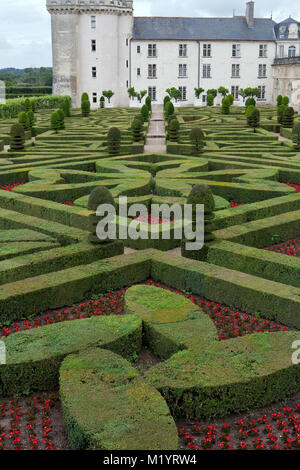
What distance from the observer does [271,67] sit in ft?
181

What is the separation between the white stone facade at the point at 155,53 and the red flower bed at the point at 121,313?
4814 cm

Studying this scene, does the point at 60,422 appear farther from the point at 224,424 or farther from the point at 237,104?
the point at 237,104

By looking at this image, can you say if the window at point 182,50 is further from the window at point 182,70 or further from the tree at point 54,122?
the tree at point 54,122

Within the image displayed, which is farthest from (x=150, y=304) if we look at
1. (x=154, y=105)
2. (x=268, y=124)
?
(x=154, y=105)

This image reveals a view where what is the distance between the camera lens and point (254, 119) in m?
26.5

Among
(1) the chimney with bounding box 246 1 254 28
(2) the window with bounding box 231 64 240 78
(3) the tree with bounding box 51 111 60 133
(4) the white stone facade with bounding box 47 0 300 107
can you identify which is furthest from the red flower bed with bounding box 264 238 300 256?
(1) the chimney with bounding box 246 1 254 28

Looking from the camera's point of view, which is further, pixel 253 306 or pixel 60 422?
pixel 253 306

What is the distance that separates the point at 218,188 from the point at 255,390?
Result: 28.0ft

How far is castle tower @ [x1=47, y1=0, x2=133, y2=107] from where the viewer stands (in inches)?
2008

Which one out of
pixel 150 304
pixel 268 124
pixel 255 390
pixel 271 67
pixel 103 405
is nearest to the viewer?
pixel 103 405

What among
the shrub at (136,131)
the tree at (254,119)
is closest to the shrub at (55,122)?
the shrub at (136,131)

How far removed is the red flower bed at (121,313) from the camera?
693cm

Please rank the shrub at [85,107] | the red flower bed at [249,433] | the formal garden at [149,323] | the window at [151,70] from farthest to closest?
the window at [151,70]
the shrub at [85,107]
the formal garden at [149,323]
the red flower bed at [249,433]

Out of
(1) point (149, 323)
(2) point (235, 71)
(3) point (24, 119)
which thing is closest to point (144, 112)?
(3) point (24, 119)
